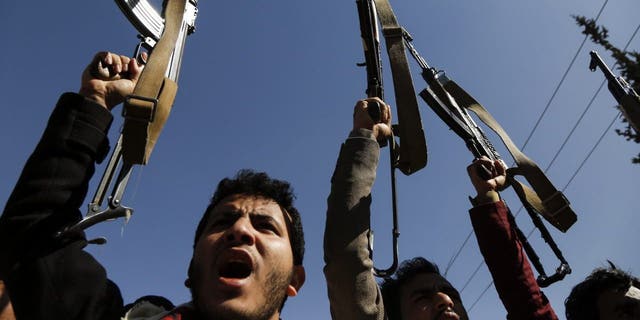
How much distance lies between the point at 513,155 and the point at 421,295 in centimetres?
118

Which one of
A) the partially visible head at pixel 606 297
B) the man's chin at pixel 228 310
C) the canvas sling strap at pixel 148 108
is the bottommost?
the man's chin at pixel 228 310

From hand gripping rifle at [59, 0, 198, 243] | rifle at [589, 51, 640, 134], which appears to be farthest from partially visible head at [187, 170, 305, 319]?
rifle at [589, 51, 640, 134]

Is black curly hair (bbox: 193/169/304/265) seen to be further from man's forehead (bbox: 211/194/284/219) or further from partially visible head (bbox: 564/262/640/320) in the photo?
partially visible head (bbox: 564/262/640/320)

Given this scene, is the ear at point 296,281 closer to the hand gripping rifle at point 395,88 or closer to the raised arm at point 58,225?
the hand gripping rifle at point 395,88

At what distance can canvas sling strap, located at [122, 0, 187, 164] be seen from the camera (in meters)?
1.84

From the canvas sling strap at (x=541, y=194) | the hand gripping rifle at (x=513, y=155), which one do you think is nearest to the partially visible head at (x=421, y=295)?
the hand gripping rifle at (x=513, y=155)

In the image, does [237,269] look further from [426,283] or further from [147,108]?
[426,283]

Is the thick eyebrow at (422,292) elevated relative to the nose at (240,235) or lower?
elevated

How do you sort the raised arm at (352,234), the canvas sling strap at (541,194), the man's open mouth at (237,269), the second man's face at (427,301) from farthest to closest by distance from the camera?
the canvas sling strap at (541,194) → the second man's face at (427,301) → the man's open mouth at (237,269) → the raised arm at (352,234)

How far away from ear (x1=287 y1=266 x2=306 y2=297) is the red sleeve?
1.07 metres

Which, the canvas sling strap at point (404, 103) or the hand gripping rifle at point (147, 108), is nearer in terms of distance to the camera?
the hand gripping rifle at point (147, 108)

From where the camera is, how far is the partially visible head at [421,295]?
3018 mm

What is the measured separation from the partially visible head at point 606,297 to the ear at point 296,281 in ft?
7.32

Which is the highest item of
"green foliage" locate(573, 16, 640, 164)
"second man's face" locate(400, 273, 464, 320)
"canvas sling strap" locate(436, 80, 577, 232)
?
"green foliage" locate(573, 16, 640, 164)
